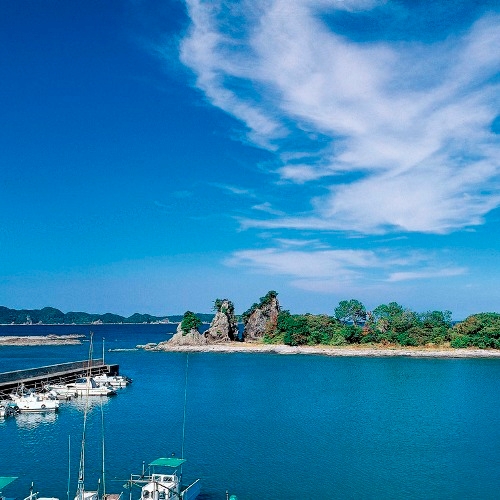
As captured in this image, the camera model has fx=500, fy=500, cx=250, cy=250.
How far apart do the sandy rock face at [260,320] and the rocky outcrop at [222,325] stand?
5.65 m

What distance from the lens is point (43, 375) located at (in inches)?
3378

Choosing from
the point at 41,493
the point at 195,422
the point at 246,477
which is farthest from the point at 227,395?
the point at 41,493

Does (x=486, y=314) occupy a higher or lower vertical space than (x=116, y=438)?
higher

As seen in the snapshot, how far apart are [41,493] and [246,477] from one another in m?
14.7

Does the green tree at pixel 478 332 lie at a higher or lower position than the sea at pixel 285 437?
higher

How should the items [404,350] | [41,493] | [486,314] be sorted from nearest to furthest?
1. [41,493]
2. [404,350]
3. [486,314]

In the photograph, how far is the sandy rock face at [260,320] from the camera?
6777 inches

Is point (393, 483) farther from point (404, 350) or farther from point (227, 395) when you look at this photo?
point (404, 350)

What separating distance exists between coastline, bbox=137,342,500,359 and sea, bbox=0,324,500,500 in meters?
38.2

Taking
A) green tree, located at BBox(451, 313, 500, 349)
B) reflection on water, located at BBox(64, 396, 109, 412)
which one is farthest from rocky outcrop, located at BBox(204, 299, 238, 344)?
reflection on water, located at BBox(64, 396, 109, 412)

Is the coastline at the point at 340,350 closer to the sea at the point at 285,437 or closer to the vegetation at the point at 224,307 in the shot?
the vegetation at the point at 224,307

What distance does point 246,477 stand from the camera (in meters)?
38.4

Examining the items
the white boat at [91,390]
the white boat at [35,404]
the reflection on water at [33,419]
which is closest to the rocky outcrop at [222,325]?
the white boat at [91,390]

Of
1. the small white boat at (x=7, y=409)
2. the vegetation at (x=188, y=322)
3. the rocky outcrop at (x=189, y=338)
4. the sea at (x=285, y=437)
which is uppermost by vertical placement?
the vegetation at (x=188, y=322)
